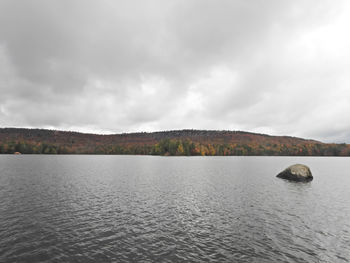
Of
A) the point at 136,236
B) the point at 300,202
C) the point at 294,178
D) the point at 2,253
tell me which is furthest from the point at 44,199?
the point at 294,178

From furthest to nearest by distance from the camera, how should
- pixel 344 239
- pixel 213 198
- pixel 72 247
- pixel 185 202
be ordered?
pixel 213 198 → pixel 185 202 → pixel 344 239 → pixel 72 247

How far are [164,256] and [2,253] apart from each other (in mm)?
11777

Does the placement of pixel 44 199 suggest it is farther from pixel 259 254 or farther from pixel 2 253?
pixel 259 254

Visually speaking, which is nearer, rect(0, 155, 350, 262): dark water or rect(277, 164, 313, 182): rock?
rect(0, 155, 350, 262): dark water

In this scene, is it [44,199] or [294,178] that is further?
[294,178]

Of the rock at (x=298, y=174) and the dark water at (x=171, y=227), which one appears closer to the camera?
the dark water at (x=171, y=227)

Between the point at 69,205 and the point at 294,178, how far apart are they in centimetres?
5127

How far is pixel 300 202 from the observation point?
97.2 ft

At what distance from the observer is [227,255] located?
14500mm

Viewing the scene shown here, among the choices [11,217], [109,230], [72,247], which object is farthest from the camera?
[11,217]

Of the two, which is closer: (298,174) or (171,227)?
(171,227)

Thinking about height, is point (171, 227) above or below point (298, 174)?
below

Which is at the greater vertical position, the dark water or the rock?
the rock

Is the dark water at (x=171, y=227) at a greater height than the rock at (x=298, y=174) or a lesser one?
→ lesser
